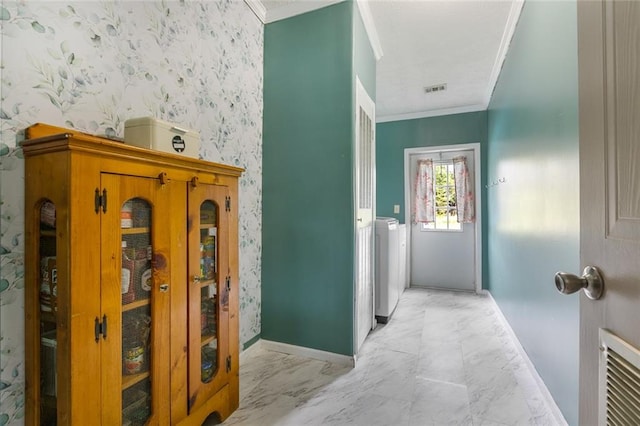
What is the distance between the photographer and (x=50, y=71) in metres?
1.06

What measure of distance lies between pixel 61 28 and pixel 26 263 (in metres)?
0.86

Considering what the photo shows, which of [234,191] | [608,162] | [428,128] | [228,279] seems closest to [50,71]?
[234,191]

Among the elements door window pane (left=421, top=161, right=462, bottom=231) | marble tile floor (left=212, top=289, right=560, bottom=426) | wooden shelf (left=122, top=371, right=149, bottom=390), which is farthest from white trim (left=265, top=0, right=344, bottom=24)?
door window pane (left=421, top=161, right=462, bottom=231)

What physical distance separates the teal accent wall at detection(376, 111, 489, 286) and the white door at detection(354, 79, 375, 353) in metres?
1.83

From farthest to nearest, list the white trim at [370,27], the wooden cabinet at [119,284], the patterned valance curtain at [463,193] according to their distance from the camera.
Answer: the patterned valance curtain at [463,193] < the white trim at [370,27] < the wooden cabinet at [119,284]

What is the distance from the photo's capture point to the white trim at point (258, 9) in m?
2.19

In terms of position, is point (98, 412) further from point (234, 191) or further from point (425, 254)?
point (425, 254)

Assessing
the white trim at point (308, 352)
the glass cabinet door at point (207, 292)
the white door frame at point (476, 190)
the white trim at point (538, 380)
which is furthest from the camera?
the white door frame at point (476, 190)

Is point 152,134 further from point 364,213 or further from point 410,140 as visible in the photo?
point 410,140

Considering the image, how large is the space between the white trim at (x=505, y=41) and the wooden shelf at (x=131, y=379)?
3140mm

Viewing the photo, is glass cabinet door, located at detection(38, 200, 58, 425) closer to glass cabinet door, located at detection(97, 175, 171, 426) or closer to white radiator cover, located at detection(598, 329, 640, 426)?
glass cabinet door, located at detection(97, 175, 171, 426)

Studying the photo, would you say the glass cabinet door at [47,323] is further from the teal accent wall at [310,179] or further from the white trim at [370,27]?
the white trim at [370,27]

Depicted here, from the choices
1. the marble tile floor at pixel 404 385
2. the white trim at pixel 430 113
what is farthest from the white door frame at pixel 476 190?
the marble tile floor at pixel 404 385

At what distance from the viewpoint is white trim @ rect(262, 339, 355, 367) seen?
2.10 metres
